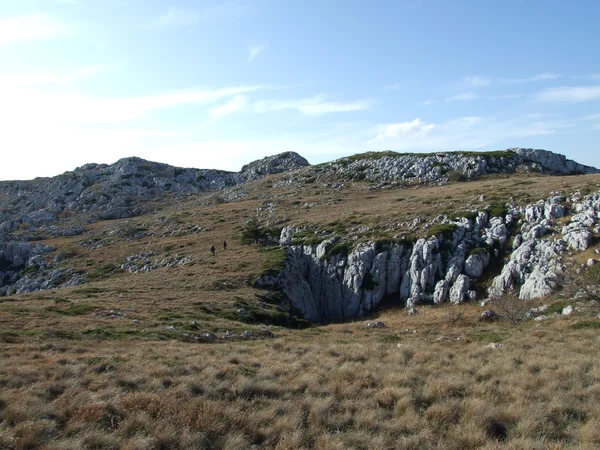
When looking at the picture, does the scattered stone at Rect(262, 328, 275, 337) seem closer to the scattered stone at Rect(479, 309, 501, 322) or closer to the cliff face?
the scattered stone at Rect(479, 309, 501, 322)

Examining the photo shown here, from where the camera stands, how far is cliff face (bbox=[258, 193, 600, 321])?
40.4 meters

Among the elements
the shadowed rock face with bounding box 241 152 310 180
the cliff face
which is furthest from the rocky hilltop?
the shadowed rock face with bounding box 241 152 310 180

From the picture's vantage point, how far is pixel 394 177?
100062mm

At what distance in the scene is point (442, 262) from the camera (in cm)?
4631

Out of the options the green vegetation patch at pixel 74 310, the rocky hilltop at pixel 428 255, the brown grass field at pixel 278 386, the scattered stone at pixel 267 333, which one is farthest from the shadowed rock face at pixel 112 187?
the scattered stone at pixel 267 333

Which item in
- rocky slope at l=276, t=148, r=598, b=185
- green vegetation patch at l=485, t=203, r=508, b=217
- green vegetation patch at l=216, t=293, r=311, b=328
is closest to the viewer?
green vegetation patch at l=216, t=293, r=311, b=328

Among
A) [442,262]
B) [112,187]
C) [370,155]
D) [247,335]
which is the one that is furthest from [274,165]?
[247,335]

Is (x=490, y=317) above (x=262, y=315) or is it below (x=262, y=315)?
below

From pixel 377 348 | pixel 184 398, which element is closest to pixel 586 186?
pixel 377 348

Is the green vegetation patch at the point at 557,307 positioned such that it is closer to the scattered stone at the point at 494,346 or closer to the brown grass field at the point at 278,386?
the brown grass field at the point at 278,386

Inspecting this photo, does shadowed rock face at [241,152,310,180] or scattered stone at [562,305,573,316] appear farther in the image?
shadowed rock face at [241,152,310,180]

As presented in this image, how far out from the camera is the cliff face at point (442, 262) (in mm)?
40406

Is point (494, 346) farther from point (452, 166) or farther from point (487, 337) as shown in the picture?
point (452, 166)

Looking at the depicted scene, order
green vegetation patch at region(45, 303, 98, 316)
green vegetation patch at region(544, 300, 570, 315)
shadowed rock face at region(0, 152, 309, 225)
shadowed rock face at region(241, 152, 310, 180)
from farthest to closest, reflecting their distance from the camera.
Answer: shadowed rock face at region(241, 152, 310, 180), shadowed rock face at region(0, 152, 309, 225), green vegetation patch at region(544, 300, 570, 315), green vegetation patch at region(45, 303, 98, 316)
